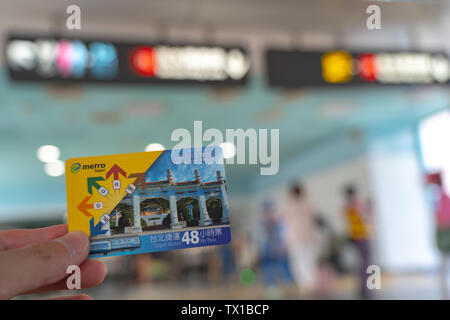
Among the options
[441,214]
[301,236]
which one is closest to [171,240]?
[441,214]

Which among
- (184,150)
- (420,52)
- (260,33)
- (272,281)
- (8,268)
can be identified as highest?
(260,33)

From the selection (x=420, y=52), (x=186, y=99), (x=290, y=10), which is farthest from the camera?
(x=186, y=99)

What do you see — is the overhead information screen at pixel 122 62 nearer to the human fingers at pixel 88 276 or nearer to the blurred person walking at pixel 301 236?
the blurred person walking at pixel 301 236

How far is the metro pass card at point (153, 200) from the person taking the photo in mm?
345

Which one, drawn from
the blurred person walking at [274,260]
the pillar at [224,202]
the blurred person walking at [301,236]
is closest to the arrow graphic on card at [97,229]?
the pillar at [224,202]

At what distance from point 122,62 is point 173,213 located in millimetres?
2095

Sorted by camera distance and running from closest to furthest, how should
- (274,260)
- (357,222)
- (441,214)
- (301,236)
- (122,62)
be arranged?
1. (122,62)
2. (441,214)
3. (357,222)
4. (301,236)
5. (274,260)

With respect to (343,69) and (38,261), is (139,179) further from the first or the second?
(343,69)

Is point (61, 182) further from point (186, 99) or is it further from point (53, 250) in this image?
point (186, 99)

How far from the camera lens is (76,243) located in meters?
0.36

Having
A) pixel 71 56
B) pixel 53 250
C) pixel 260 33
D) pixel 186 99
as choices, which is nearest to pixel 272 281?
pixel 186 99

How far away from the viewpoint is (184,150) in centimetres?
35

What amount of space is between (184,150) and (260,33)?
2.46 metres

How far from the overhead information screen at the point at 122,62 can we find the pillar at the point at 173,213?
187 centimetres
